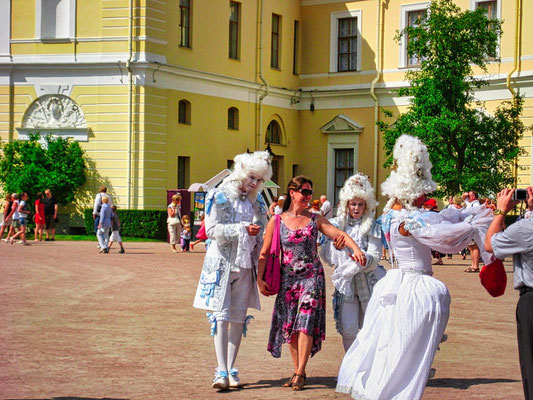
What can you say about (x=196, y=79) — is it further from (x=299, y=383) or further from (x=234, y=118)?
(x=299, y=383)

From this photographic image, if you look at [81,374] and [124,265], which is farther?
[124,265]

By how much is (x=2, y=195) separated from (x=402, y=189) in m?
27.3

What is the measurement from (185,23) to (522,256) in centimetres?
2854

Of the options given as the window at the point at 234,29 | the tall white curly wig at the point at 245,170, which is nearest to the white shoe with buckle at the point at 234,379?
the tall white curly wig at the point at 245,170

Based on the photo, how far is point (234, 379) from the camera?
28.8ft

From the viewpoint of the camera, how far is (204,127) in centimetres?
3506

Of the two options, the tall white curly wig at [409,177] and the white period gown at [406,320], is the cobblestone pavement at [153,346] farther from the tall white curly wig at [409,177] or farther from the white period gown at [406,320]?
the tall white curly wig at [409,177]

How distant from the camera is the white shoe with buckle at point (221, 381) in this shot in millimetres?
8508

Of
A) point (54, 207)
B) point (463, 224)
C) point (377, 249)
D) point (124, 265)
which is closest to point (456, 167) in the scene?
point (124, 265)

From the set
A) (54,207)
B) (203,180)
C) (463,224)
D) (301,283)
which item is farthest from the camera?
(203,180)

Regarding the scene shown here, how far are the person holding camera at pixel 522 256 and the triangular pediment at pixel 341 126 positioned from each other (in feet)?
107

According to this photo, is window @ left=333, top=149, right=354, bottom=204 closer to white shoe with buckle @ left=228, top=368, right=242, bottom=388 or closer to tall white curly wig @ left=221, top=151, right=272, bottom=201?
tall white curly wig @ left=221, top=151, right=272, bottom=201

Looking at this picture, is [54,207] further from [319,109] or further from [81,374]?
[81,374]

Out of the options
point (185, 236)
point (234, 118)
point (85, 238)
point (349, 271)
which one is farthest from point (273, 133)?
point (349, 271)
